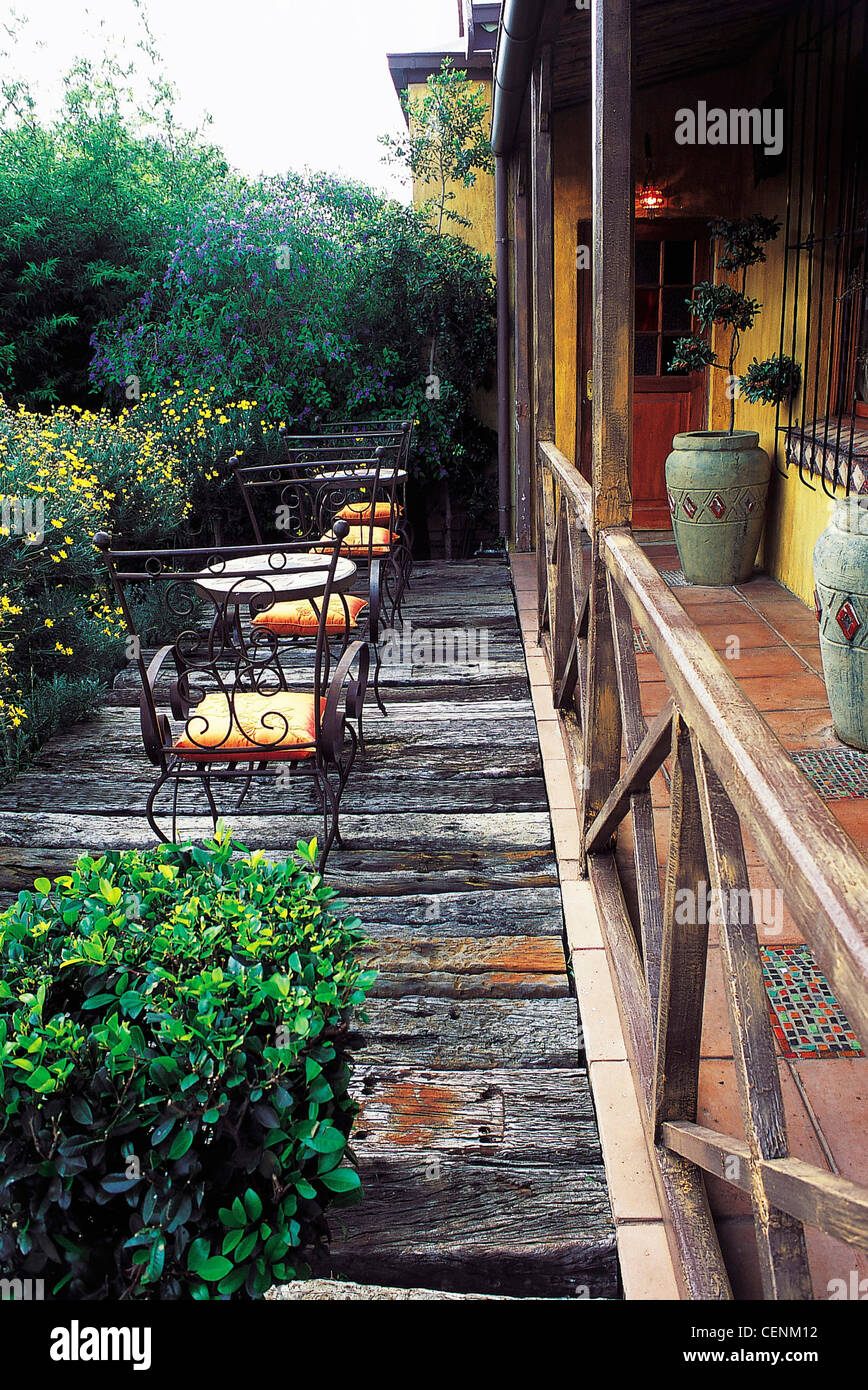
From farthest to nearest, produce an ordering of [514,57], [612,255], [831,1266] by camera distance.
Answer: [514,57] → [612,255] → [831,1266]

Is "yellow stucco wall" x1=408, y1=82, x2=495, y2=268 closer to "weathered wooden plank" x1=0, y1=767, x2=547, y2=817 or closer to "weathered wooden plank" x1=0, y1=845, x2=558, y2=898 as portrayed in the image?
Result: "weathered wooden plank" x1=0, y1=767, x2=547, y2=817

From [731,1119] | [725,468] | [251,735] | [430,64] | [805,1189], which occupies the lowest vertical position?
[731,1119]

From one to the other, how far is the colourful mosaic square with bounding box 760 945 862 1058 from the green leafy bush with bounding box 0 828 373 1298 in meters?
1.00

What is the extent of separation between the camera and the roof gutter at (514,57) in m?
3.84

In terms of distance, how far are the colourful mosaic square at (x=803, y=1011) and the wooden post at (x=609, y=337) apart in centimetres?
70

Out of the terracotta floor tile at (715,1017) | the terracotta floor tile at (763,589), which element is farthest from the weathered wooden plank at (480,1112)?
the terracotta floor tile at (763,589)

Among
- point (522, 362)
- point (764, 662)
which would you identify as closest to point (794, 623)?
point (764, 662)

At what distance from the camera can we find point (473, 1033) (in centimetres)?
239

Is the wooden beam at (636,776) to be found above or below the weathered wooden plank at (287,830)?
above

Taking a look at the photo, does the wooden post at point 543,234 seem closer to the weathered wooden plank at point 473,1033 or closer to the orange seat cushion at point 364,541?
the orange seat cushion at point 364,541

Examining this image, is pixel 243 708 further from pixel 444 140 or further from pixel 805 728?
pixel 444 140

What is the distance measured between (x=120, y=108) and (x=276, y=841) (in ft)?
37.4

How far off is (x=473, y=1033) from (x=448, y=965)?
0.96 ft

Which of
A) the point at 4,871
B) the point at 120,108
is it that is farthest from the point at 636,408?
the point at 120,108
